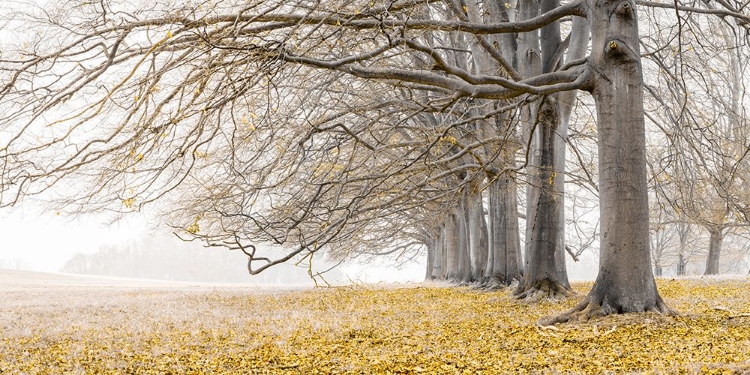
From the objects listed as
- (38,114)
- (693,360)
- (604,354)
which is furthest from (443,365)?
(38,114)

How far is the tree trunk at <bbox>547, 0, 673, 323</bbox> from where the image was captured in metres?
6.63

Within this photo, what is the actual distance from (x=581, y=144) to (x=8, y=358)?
12.8 meters

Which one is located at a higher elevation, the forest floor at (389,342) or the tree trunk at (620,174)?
the tree trunk at (620,174)

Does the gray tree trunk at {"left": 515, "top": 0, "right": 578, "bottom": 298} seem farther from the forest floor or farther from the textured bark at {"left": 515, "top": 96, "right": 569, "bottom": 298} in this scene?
the forest floor

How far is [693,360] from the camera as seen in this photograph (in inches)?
163

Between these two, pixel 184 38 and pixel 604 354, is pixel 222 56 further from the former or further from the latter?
pixel 604 354

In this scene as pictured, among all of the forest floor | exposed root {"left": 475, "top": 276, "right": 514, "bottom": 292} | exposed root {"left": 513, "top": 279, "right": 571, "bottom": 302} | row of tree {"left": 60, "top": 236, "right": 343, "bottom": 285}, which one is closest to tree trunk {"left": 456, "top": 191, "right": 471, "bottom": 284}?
exposed root {"left": 475, "top": 276, "right": 514, "bottom": 292}

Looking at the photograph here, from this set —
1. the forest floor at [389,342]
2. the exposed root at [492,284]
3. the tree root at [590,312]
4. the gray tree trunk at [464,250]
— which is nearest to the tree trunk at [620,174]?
the tree root at [590,312]

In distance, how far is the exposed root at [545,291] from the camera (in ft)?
31.6

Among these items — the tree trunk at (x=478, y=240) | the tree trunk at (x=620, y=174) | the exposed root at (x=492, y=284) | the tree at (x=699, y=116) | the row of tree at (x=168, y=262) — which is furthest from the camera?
the row of tree at (x=168, y=262)

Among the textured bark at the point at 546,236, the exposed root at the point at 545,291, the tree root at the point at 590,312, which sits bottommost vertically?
the tree root at the point at 590,312

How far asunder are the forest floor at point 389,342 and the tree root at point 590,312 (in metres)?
0.16

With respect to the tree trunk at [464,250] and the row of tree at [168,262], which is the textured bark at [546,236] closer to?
the tree trunk at [464,250]

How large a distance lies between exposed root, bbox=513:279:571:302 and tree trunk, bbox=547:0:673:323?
2.81 m
